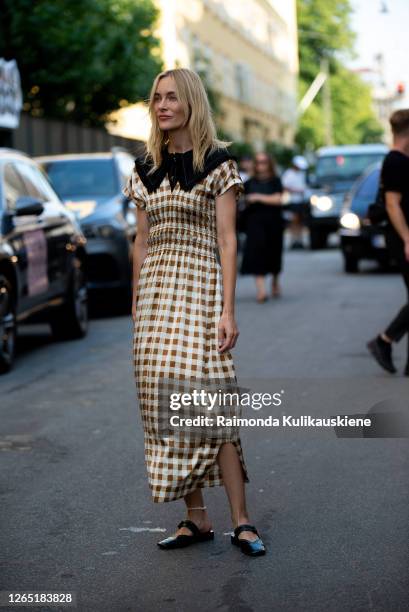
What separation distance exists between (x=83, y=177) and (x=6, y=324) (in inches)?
230

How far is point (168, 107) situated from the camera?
4.86 m

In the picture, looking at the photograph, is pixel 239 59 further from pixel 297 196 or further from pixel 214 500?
pixel 214 500

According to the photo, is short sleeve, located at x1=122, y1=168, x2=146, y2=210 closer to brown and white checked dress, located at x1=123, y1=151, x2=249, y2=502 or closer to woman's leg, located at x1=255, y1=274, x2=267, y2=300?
brown and white checked dress, located at x1=123, y1=151, x2=249, y2=502

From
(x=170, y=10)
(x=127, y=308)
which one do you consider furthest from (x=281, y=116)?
(x=127, y=308)

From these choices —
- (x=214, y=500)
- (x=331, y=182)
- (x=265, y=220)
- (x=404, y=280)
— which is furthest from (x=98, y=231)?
(x=331, y=182)

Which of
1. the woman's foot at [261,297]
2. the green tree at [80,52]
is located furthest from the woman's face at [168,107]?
the green tree at [80,52]

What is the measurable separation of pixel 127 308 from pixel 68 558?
34.4ft

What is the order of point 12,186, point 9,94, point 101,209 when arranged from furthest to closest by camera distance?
point 9,94 < point 101,209 < point 12,186

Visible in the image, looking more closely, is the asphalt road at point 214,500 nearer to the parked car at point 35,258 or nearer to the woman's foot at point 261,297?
the parked car at point 35,258

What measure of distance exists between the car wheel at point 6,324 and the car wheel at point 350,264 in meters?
10.7

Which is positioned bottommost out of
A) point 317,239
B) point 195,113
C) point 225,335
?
point 317,239

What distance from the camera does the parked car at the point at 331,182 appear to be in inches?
1048

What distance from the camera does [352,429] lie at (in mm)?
7605

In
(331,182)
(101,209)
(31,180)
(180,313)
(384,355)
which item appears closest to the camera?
(180,313)
